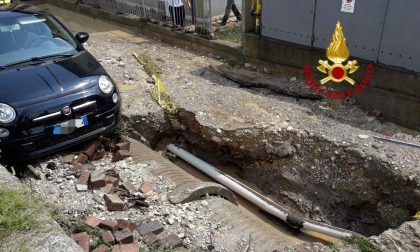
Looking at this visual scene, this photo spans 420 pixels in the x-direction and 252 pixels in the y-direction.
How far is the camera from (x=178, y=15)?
1052cm

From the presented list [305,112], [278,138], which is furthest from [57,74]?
[305,112]

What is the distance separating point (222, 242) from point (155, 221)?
2.49ft

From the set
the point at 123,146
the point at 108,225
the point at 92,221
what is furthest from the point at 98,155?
the point at 108,225

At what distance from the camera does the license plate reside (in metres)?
5.04

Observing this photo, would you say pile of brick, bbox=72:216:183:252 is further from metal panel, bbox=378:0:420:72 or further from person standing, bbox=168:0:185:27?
person standing, bbox=168:0:185:27

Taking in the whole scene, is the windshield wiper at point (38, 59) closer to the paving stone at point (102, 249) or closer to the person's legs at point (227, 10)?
the paving stone at point (102, 249)

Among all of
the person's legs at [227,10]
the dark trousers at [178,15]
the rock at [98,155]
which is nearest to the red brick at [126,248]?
the rock at [98,155]

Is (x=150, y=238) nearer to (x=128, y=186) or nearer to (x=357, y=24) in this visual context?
(x=128, y=186)

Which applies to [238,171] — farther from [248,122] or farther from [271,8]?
[271,8]

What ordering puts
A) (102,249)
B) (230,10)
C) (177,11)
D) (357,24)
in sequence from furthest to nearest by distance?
(230,10) → (177,11) → (357,24) → (102,249)

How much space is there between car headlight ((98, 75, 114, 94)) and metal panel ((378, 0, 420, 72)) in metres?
4.44

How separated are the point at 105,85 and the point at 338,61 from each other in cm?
415

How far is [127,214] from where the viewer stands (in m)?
4.39

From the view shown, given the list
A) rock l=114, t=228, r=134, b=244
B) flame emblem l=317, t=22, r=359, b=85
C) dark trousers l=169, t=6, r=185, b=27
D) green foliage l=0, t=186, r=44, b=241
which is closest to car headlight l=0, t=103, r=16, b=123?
green foliage l=0, t=186, r=44, b=241
